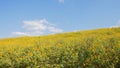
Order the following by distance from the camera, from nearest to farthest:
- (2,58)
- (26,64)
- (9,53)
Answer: (26,64), (2,58), (9,53)

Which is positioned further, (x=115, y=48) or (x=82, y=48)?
(x=82, y=48)

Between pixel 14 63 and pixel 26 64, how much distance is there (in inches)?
29.7

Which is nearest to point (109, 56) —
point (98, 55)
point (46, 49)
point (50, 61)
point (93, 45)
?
point (98, 55)

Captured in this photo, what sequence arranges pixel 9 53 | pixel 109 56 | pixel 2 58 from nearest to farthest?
pixel 109 56 < pixel 2 58 < pixel 9 53

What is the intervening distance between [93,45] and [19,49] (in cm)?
465

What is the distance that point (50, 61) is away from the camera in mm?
15578

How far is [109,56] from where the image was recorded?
579 inches

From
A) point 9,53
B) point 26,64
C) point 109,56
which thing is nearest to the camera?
point 109,56

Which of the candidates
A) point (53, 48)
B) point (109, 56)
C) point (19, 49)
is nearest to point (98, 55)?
point (109, 56)

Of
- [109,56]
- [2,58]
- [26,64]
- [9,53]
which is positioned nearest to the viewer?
[109,56]

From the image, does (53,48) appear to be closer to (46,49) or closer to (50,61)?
(46,49)

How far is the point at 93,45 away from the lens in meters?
16.2

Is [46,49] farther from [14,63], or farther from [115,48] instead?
[115,48]

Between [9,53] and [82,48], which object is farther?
[9,53]
